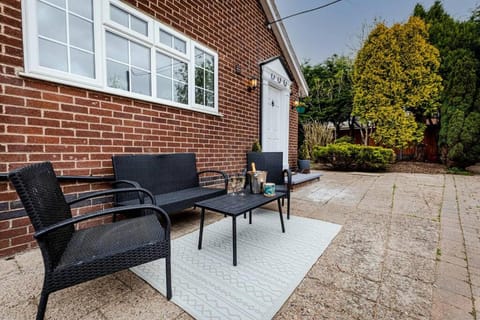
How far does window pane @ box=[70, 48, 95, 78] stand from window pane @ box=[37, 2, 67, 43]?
0.47 feet

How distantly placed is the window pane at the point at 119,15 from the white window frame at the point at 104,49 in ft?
0.15

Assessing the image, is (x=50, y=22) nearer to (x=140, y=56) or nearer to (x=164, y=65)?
(x=140, y=56)

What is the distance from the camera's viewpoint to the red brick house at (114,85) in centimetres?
189

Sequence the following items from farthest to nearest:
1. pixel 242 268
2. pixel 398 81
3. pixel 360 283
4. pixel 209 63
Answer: pixel 398 81 → pixel 209 63 → pixel 242 268 → pixel 360 283

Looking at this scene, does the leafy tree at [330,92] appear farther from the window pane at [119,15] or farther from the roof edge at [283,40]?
the window pane at [119,15]

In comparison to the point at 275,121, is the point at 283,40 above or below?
above

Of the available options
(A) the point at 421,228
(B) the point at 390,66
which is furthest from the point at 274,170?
(B) the point at 390,66

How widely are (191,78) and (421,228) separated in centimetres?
389

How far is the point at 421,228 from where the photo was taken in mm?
2611

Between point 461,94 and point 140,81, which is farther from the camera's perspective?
point 461,94

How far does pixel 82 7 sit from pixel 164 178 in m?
2.12

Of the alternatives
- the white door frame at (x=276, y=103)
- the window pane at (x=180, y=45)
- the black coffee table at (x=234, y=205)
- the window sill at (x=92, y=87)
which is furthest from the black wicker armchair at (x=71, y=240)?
the white door frame at (x=276, y=103)

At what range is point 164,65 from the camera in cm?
312

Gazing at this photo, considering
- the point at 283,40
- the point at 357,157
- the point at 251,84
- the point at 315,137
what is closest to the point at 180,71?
the point at 251,84
